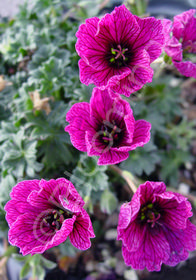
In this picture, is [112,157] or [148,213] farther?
[148,213]

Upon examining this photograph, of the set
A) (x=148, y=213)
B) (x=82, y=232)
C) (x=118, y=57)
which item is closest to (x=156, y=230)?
(x=148, y=213)

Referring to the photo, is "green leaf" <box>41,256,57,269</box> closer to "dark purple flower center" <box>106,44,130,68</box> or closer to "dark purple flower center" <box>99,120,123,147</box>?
"dark purple flower center" <box>99,120,123,147</box>

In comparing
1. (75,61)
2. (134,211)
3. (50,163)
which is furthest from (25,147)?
(134,211)

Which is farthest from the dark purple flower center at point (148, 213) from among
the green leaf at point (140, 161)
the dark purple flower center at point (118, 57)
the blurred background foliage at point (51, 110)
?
the dark purple flower center at point (118, 57)

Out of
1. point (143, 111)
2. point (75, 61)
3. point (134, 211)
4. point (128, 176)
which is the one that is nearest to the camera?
point (134, 211)

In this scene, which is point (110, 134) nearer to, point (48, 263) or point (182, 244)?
point (182, 244)

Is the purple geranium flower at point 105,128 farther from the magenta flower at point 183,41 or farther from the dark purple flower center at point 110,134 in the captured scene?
the magenta flower at point 183,41

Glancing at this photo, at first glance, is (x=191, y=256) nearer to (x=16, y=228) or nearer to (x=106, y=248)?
(x=106, y=248)
